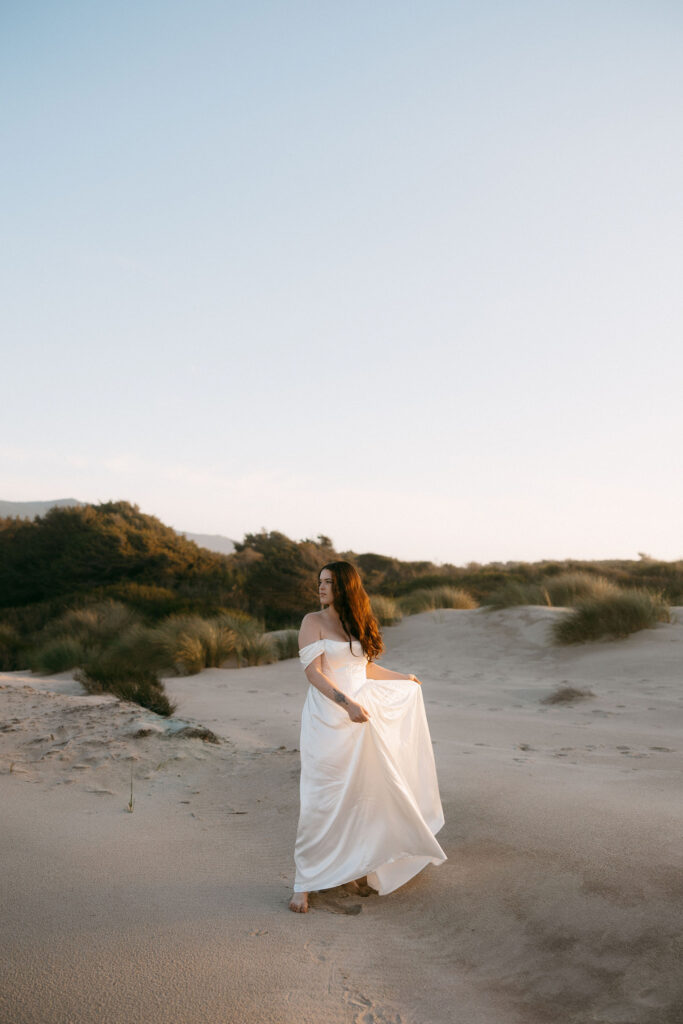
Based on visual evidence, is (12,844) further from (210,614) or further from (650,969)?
(210,614)

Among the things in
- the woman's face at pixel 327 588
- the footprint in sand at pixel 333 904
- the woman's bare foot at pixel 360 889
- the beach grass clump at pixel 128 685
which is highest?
the woman's face at pixel 327 588

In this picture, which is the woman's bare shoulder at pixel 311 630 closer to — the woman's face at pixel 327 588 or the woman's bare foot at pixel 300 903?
the woman's face at pixel 327 588

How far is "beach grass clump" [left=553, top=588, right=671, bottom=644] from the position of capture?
11898mm

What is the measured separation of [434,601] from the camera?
678 inches

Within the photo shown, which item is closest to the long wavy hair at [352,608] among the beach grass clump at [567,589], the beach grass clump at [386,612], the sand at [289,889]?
the sand at [289,889]

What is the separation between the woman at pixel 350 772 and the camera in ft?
11.9

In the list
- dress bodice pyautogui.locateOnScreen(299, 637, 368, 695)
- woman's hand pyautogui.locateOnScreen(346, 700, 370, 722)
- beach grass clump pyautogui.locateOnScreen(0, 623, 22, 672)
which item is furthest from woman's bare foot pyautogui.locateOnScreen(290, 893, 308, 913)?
beach grass clump pyautogui.locateOnScreen(0, 623, 22, 672)

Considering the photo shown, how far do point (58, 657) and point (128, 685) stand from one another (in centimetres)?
395

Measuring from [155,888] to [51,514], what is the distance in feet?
69.3

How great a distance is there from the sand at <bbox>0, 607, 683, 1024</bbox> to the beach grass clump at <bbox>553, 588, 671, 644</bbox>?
4300 mm

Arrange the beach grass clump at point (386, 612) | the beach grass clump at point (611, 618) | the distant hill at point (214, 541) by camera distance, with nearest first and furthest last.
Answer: the beach grass clump at point (611, 618) < the beach grass clump at point (386, 612) < the distant hill at point (214, 541)

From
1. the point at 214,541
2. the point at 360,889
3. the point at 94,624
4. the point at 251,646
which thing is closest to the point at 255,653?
the point at 251,646

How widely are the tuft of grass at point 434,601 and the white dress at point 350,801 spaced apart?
12.7m

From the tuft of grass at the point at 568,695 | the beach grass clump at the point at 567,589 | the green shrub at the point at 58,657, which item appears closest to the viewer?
the tuft of grass at the point at 568,695
